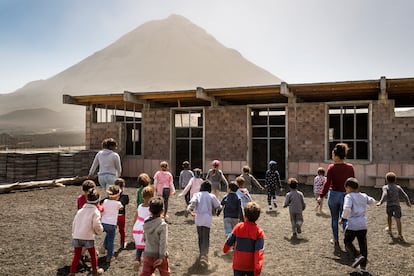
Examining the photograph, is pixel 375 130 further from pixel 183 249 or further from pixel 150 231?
pixel 150 231

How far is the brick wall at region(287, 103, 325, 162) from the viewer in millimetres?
12719

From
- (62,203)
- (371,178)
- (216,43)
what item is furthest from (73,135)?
(216,43)

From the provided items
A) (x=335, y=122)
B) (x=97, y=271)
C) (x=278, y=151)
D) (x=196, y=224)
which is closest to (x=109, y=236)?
(x=97, y=271)

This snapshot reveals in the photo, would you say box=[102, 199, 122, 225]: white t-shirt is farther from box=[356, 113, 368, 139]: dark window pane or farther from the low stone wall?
box=[356, 113, 368, 139]: dark window pane

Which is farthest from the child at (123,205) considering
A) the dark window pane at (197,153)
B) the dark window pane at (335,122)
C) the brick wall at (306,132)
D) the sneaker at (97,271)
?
the dark window pane at (335,122)

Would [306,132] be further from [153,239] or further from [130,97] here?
[153,239]

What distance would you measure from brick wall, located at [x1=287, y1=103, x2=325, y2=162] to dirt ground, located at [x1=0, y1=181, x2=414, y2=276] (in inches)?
154

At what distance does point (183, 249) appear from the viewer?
19.0 feet

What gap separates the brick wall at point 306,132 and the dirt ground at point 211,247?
391 cm

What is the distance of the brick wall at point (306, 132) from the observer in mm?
12719

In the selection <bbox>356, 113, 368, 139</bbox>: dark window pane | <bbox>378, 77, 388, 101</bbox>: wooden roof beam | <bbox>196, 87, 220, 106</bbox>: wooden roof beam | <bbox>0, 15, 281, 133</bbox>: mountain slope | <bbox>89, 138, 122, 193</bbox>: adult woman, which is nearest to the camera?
<bbox>89, 138, 122, 193</bbox>: adult woman

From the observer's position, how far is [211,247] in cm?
588

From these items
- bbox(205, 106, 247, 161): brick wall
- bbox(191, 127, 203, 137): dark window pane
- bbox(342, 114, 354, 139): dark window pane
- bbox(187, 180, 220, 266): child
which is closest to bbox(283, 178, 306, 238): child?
bbox(187, 180, 220, 266): child

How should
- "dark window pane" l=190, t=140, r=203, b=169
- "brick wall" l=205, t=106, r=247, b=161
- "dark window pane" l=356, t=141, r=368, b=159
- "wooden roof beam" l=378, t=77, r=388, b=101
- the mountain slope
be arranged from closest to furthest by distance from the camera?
"wooden roof beam" l=378, t=77, r=388, b=101
"brick wall" l=205, t=106, r=247, b=161
"dark window pane" l=356, t=141, r=368, b=159
"dark window pane" l=190, t=140, r=203, b=169
the mountain slope
